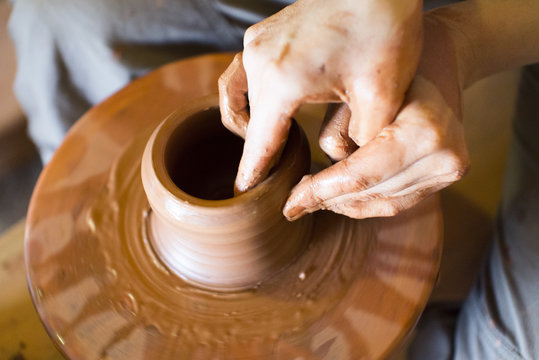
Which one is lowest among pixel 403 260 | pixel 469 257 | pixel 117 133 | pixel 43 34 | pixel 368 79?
pixel 469 257

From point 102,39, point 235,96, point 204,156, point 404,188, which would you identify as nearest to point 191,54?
point 102,39

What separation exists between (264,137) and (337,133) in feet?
0.48

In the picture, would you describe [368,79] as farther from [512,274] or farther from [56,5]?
[56,5]

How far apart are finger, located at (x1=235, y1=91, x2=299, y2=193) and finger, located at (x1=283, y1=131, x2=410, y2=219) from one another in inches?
2.8

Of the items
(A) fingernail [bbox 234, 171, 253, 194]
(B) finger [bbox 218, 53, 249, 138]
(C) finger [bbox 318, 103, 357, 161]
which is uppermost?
(B) finger [bbox 218, 53, 249, 138]

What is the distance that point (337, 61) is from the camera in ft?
2.20

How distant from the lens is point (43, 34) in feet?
4.28

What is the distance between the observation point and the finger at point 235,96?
0.81 meters

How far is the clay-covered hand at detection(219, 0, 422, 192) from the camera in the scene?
665 millimetres

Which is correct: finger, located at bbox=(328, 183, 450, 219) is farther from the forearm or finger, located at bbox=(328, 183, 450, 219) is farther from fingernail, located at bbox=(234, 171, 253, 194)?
the forearm

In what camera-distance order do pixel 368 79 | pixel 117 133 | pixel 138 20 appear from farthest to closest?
pixel 138 20 → pixel 117 133 → pixel 368 79

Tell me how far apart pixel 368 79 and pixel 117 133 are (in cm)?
64

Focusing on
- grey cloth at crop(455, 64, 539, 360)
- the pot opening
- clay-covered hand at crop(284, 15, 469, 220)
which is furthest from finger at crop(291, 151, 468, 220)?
grey cloth at crop(455, 64, 539, 360)

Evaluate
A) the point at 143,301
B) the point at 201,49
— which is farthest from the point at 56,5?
the point at 143,301
